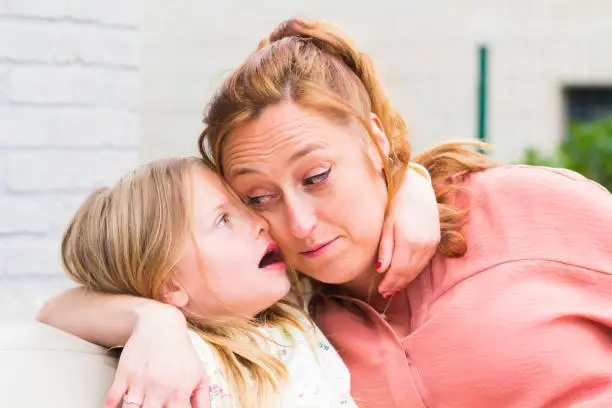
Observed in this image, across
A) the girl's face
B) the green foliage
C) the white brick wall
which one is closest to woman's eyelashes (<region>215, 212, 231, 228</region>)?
the girl's face

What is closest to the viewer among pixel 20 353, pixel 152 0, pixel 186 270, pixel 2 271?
pixel 20 353

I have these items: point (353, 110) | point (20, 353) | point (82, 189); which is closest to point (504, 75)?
point (82, 189)

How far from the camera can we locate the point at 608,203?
5.13 ft

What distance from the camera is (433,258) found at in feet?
5.26

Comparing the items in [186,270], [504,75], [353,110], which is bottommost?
[504,75]

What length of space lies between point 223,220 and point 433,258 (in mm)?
386

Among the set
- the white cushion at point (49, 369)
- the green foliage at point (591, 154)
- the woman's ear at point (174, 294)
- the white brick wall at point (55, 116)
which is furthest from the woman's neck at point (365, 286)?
the green foliage at point (591, 154)

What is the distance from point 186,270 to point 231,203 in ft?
0.45

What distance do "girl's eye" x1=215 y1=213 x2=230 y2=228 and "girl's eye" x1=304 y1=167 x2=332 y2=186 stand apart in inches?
5.5

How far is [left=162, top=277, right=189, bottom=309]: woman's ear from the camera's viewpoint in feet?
4.70

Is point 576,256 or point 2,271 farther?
point 2,271

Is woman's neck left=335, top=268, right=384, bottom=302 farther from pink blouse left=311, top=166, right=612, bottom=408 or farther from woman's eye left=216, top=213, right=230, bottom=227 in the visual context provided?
woman's eye left=216, top=213, right=230, bottom=227

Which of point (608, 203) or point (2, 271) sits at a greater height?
point (608, 203)

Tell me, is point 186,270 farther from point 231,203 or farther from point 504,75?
point 504,75
